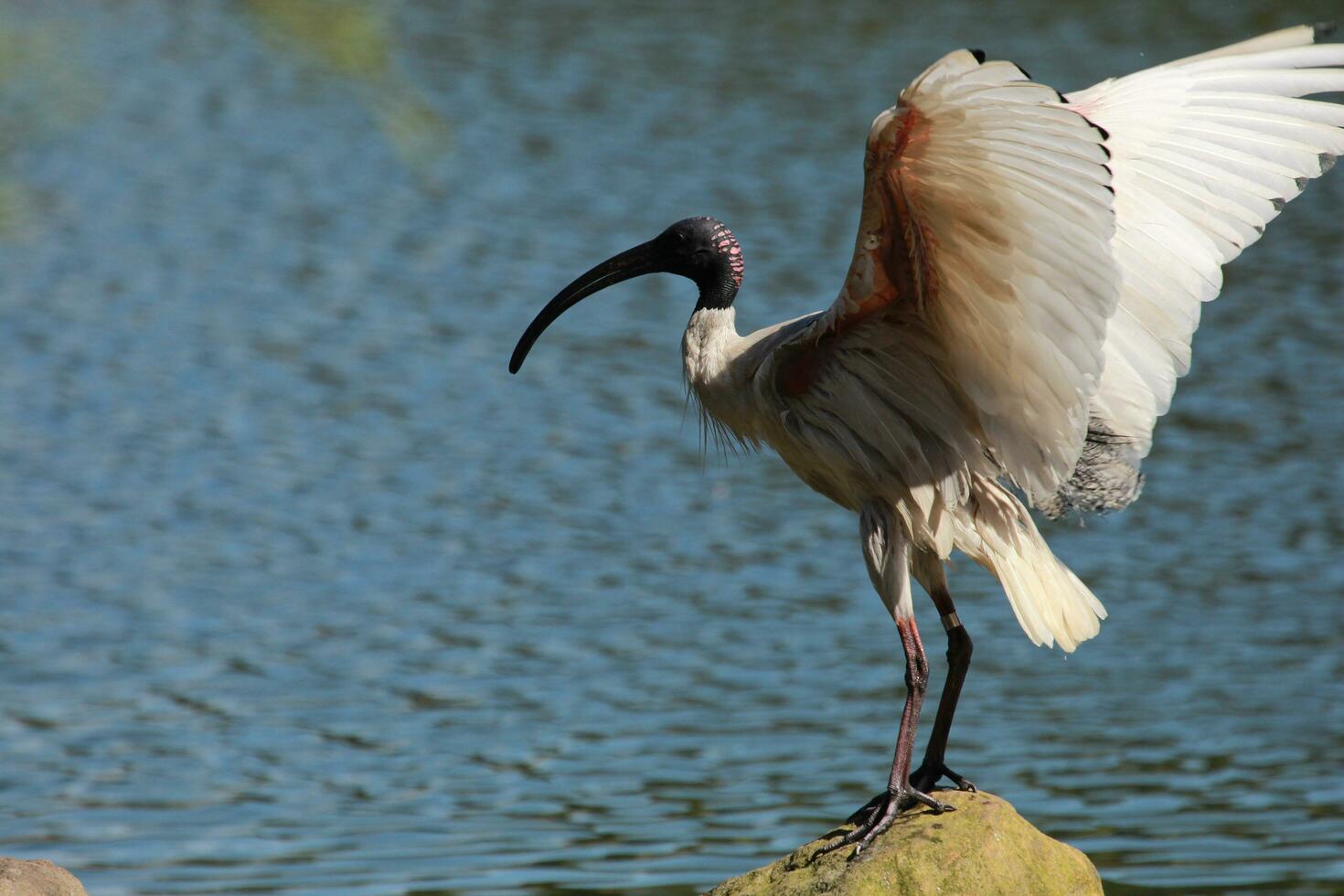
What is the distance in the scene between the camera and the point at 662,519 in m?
12.9

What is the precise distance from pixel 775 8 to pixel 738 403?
20.1 metres

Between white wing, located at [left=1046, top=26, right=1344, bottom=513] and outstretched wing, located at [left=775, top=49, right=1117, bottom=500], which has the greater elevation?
white wing, located at [left=1046, top=26, right=1344, bottom=513]

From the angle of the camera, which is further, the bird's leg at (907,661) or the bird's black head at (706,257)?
the bird's black head at (706,257)

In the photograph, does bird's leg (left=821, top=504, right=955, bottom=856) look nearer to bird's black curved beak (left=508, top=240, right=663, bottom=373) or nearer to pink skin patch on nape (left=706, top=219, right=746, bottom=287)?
pink skin patch on nape (left=706, top=219, right=746, bottom=287)

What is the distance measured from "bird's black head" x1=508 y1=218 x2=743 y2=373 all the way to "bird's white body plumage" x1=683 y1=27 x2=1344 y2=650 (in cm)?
13

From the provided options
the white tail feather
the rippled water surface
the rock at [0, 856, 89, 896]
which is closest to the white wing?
the white tail feather

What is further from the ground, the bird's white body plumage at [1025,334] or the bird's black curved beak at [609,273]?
the bird's black curved beak at [609,273]

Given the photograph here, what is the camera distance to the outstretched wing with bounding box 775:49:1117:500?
521 centimetres

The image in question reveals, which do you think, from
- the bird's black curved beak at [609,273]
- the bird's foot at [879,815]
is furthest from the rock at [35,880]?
the bird's black curved beak at [609,273]

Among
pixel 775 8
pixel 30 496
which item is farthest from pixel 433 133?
pixel 775 8

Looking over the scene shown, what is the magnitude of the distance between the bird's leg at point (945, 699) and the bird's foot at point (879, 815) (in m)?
0.31

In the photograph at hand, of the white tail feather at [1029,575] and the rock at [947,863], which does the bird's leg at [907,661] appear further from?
the white tail feather at [1029,575]

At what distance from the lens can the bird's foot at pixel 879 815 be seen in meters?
6.13

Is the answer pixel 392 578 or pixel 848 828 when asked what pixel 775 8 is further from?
pixel 848 828
